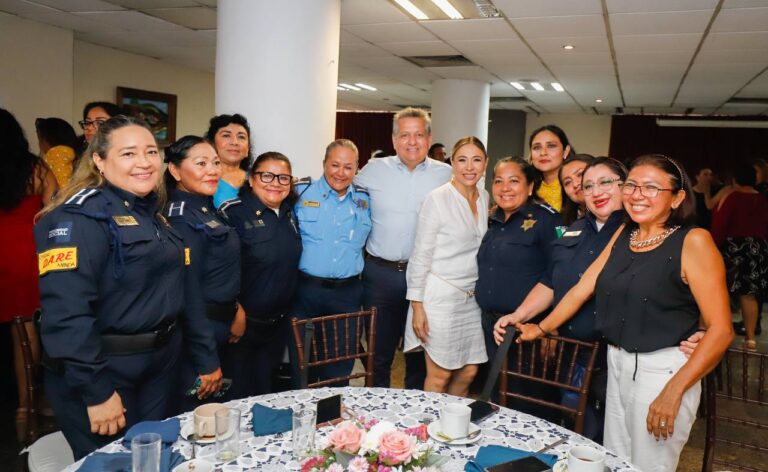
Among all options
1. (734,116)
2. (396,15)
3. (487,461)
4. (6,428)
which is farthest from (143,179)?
(734,116)

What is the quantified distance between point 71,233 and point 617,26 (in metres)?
4.66

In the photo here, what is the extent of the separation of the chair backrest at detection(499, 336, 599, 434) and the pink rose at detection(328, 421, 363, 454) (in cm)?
120

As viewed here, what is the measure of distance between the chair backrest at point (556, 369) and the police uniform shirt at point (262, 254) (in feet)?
4.17

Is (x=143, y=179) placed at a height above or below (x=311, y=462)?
above

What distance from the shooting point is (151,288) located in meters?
2.10

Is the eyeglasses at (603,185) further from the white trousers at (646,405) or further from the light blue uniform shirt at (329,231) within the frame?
the light blue uniform shirt at (329,231)

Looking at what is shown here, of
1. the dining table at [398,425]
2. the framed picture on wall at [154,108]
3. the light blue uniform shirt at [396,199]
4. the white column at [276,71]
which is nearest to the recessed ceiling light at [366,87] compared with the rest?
the framed picture on wall at [154,108]

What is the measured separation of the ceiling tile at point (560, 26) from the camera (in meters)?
4.84

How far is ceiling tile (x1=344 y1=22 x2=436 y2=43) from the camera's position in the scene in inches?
214

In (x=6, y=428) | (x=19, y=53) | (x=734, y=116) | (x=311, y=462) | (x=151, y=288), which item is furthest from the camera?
(x=734, y=116)

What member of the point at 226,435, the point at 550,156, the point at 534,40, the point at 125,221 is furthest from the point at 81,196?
the point at 534,40

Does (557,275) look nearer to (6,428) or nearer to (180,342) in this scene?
(180,342)

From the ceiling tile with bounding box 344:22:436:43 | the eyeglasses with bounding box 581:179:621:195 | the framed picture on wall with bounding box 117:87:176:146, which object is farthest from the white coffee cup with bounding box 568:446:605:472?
the framed picture on wall with bounding box 117:87:176:146

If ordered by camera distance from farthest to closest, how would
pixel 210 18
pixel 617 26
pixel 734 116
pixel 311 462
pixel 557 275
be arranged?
pixel 734 116 → pixel 210 18 → pixel 617 26 → pixel 557 275 → pixel 311 462
